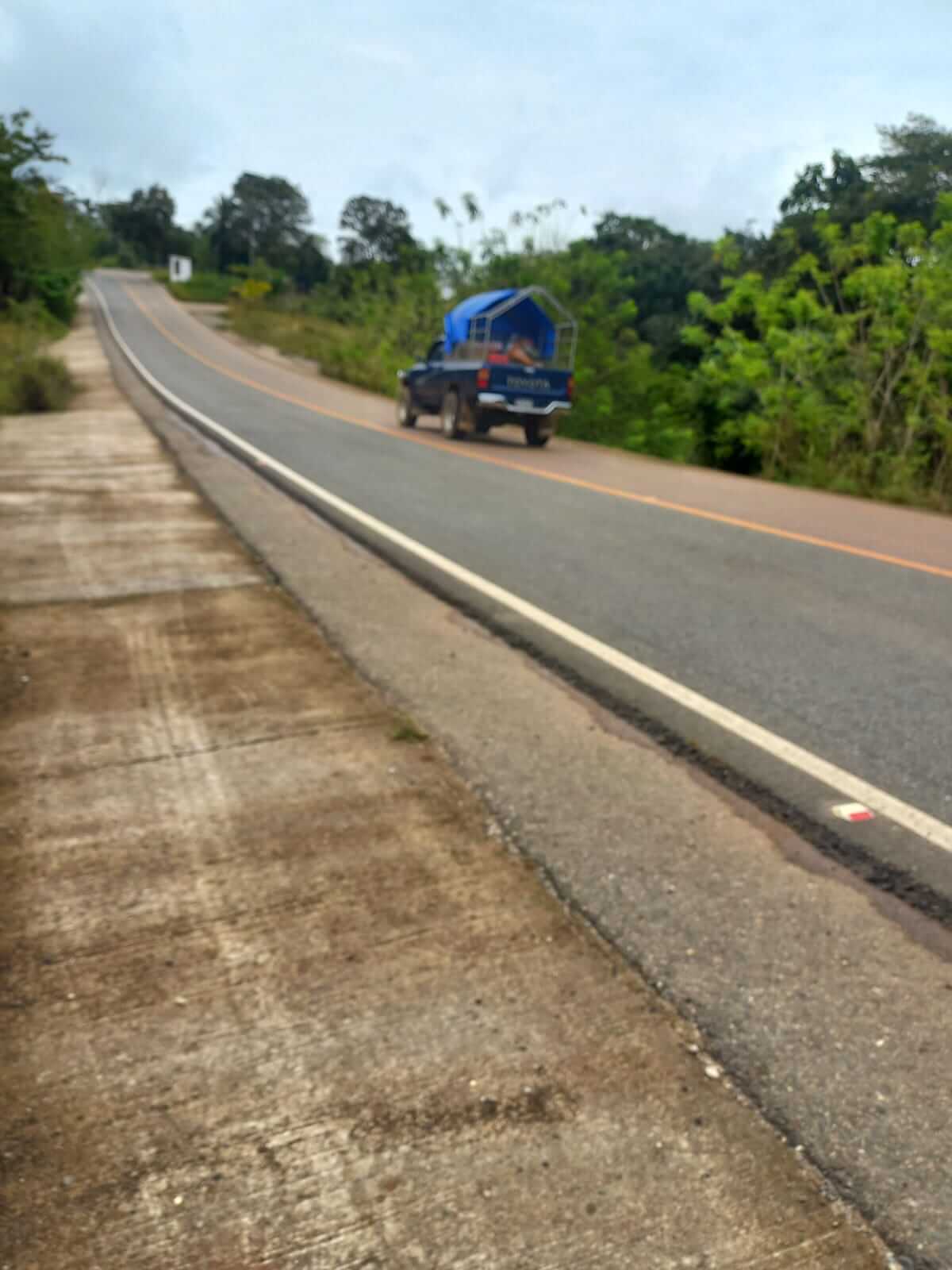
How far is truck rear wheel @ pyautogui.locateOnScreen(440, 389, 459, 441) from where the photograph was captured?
19.1 metres

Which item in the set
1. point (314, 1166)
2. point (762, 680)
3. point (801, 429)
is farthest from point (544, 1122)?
point (801, 429)

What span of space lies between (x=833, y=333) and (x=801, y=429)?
1.37 meters

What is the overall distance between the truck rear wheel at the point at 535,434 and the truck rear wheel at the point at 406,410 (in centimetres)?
258

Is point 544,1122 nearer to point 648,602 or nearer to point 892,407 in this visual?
point 648,602

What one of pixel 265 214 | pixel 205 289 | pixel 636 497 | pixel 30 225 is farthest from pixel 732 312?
pixel 265 214

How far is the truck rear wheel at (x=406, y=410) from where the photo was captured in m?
21.0

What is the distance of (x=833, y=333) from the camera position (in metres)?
16.2

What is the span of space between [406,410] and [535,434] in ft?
9.89

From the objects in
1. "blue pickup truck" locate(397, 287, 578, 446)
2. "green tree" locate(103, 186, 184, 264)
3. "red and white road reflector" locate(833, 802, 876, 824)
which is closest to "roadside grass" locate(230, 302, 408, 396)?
"blue pickup truck" locate(397, 287, 578, 446)

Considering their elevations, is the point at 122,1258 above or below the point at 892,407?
below

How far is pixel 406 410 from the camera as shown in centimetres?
2123

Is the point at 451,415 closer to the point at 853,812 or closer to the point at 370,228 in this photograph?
the point at 853,812

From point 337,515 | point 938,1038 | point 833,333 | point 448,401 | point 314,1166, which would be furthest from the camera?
point 448,401

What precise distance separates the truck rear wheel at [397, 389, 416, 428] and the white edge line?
10601 millimetres
